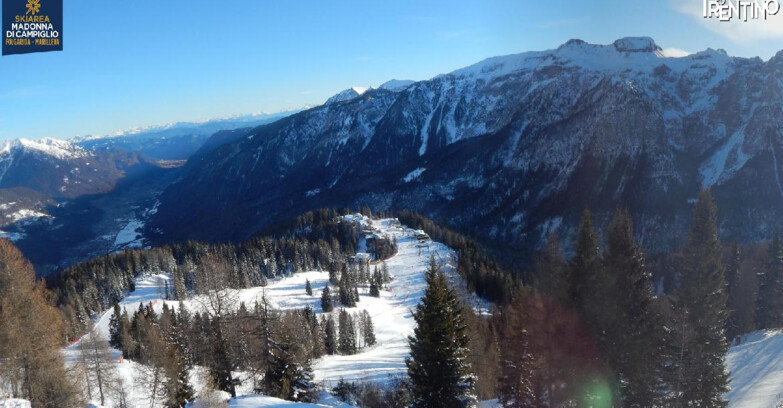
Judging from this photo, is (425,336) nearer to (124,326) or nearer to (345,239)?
(124,326)

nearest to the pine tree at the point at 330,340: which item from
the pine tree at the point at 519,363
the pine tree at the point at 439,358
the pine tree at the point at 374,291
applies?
the pine tree at the point at 374,291

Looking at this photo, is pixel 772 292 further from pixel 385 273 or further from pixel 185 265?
pixel 185 265

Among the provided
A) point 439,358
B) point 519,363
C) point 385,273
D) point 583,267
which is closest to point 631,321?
point 583,267

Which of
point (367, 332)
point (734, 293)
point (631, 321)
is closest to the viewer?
point (631, 321)

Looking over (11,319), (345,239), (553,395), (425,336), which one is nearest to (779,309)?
(553,395)

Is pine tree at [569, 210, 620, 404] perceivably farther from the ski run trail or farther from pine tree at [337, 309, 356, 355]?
pine tree at [337, 309, 356, 355]

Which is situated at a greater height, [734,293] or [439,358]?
[439,358]

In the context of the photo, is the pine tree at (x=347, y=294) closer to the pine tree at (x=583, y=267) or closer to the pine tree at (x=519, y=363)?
the pine tree at (x=519, y=363)
